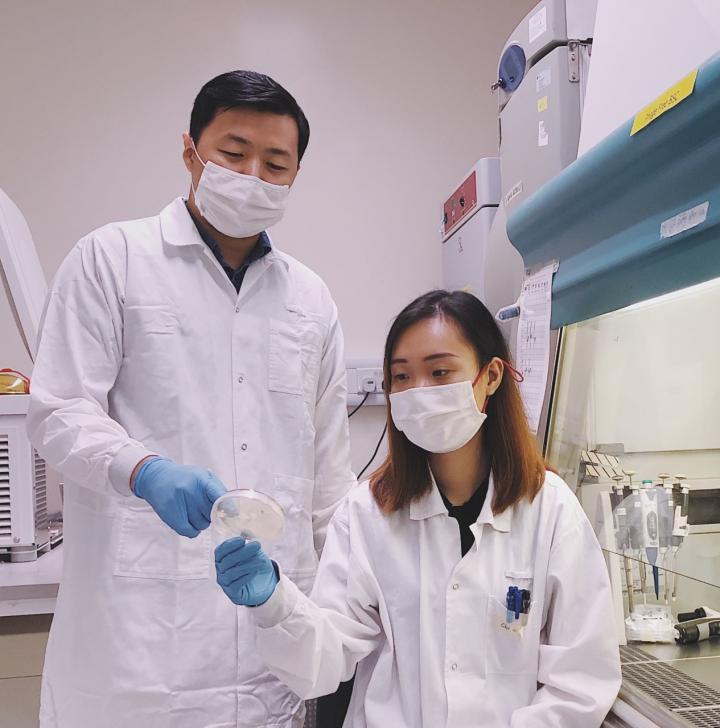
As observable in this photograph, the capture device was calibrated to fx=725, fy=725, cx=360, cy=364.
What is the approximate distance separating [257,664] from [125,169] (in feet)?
7.04

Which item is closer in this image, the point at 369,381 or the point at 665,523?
the point at 665,523

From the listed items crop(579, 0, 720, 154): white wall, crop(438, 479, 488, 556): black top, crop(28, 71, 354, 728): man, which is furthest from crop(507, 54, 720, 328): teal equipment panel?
crop(28, 71, 354, 728): man

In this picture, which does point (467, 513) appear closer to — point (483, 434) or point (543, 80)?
point (483, 434)

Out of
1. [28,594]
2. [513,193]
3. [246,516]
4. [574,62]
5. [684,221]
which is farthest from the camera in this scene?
[513,193]

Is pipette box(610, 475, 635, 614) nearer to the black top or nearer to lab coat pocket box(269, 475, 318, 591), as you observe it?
the black top

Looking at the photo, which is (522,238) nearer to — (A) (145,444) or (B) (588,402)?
(B) (588,402)

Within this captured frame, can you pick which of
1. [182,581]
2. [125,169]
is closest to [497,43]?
[125,169]

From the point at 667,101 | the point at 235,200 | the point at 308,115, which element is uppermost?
the point at 308,115

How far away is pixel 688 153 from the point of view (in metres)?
1.09

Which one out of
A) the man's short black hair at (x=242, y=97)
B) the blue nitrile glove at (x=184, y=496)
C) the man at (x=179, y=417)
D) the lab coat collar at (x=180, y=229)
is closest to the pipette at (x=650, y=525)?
the man at (x=179, y=417)

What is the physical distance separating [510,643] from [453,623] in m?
0.10

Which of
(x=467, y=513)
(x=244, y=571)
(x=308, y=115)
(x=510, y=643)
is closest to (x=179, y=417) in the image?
(x=244, y=571)

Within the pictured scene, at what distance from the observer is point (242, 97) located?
137 cm

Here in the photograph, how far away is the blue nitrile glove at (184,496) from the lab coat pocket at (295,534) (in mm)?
321
